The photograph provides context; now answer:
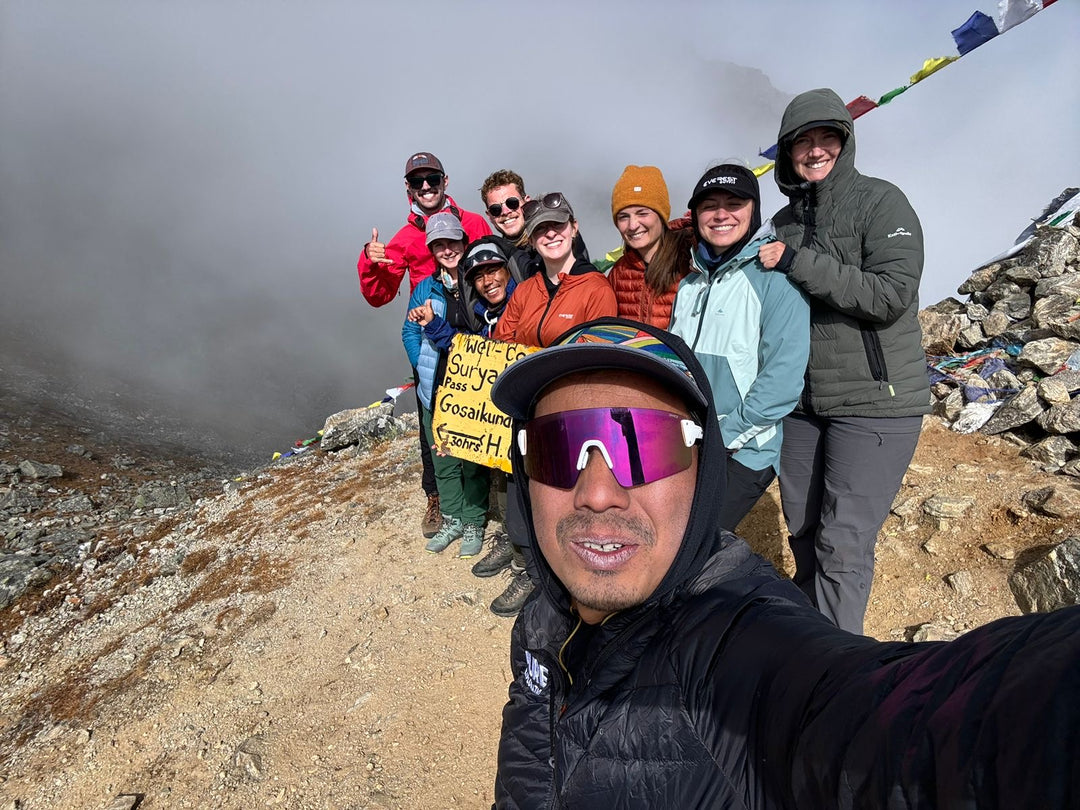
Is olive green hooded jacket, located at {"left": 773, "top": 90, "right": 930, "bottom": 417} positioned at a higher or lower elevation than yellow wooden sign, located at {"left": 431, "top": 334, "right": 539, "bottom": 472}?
higher

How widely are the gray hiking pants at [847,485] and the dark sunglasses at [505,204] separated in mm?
3176

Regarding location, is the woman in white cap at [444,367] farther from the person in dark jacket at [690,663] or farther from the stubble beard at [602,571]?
the stubble beard at [602,571]

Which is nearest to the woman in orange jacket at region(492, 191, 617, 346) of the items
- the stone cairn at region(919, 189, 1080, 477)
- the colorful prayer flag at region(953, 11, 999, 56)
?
the colorful prayer flag at region(953, 11, 999, 56)

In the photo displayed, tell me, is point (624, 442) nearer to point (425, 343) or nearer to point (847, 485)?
point (847, 485)

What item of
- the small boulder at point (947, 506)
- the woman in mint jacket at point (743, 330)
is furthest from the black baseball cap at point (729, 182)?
the small boulder at point (947, 506)

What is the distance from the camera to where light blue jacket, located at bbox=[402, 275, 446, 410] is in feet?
15.6

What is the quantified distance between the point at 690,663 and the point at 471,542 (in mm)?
4442

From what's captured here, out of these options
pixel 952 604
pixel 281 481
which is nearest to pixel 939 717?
pixel 952 604

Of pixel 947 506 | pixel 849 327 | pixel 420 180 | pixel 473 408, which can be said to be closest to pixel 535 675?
pixel 849 327

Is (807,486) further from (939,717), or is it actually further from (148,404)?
(148,404)

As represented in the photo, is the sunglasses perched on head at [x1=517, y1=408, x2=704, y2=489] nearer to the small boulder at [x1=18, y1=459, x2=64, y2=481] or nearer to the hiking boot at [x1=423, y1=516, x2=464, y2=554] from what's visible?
the hiking boot at [x1=423, y1=516, x2=464, y2=554]

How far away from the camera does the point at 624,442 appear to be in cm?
153

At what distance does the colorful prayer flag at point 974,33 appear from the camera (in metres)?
4.80

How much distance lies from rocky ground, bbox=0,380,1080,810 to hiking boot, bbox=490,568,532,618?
150mm
